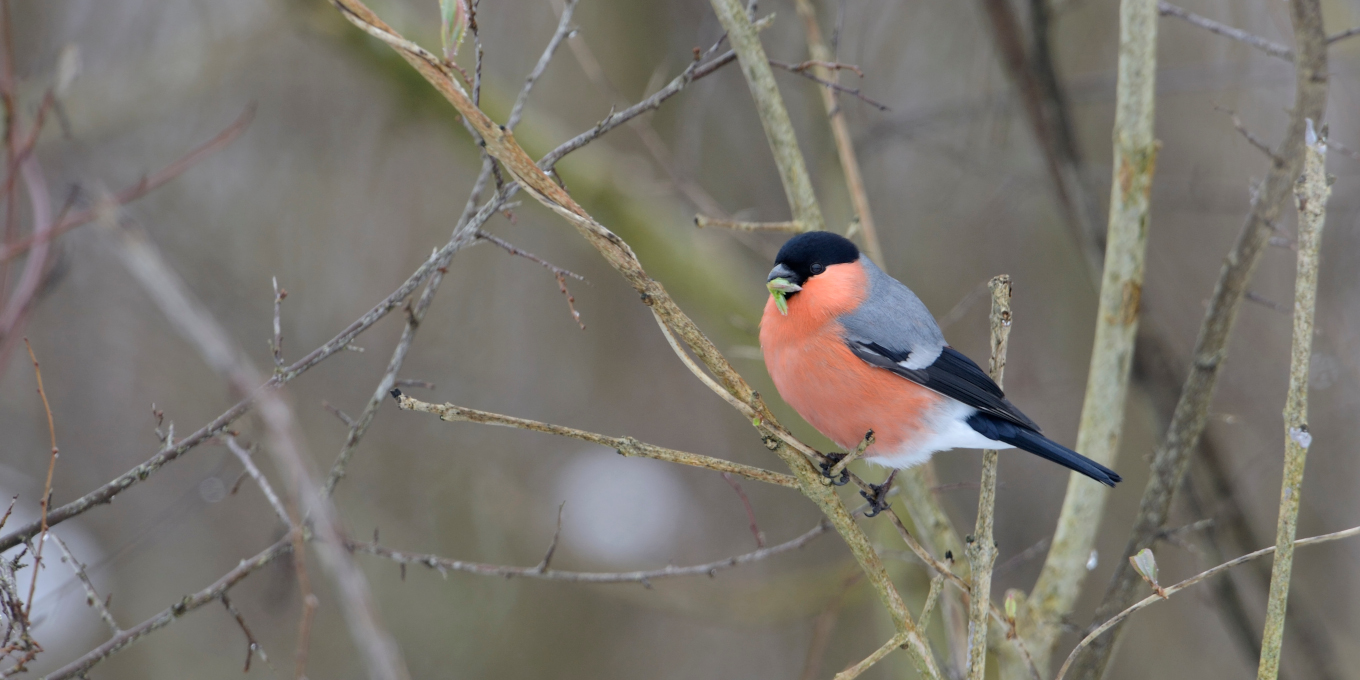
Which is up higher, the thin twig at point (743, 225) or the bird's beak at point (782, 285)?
the thin twig at point (743, 225)

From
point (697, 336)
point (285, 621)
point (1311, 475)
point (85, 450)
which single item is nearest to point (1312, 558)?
point (1311, 475)

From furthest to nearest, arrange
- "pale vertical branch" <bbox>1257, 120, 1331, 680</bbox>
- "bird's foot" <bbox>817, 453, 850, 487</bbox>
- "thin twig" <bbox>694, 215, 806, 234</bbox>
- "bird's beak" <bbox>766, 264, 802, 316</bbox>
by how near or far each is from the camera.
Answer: "bird's beak" <bbox>766, 264, 802, 316</bbox> → "thin twig" <bbox>694, 215, 806, 234</bbox> → "bird's foot" <bbox>817, 453, 850, 487</bbox> → "pale vertical branch" <bbox>1257, 120, 1331, 680</bbox>

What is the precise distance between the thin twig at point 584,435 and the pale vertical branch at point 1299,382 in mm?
785

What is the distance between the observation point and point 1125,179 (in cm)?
230

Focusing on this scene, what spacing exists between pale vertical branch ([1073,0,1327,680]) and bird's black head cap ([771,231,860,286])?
939mm

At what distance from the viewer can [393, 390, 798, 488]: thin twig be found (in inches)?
55.1

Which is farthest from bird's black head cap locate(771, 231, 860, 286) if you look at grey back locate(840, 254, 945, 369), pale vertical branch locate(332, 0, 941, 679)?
pale vertical branch locate(332, 0, 941, 679)

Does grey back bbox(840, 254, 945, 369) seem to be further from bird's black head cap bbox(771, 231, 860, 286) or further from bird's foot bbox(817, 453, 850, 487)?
bird's foot bbox(817, 453, 850, 487)

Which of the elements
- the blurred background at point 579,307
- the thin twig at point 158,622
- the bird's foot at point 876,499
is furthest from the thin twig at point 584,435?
the blurred background at point 579,307

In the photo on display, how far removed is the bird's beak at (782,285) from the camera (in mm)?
2234

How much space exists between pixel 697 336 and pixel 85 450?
14.7 ft

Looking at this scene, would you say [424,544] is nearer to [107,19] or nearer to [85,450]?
[85,450]

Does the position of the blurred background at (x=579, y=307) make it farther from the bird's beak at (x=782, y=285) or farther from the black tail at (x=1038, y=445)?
the black tail at (x=1038, y=445)

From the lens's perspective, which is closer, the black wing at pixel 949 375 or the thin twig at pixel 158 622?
→ the thin twig at pixel 158 622
